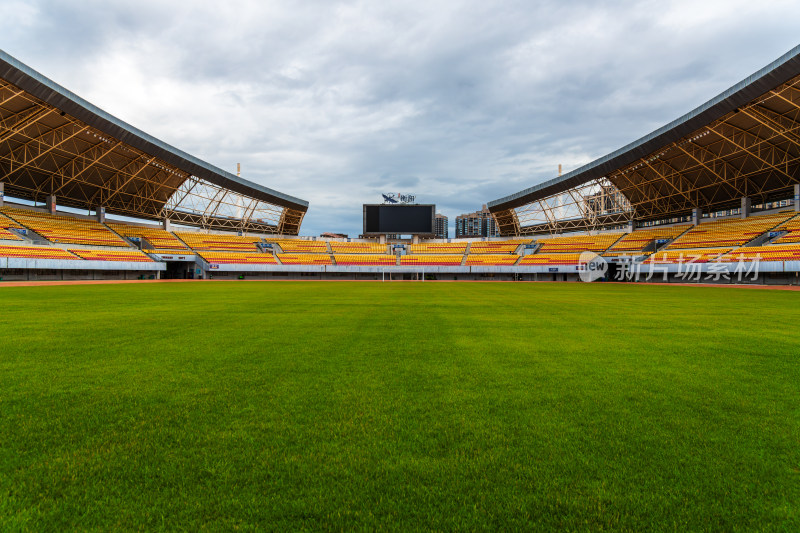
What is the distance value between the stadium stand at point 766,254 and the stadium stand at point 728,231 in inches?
124

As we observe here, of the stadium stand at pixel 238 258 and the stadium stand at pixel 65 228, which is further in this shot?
the stadium stand at pixel 238 258

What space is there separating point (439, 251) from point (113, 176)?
4617 cm

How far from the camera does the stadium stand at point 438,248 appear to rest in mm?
61438

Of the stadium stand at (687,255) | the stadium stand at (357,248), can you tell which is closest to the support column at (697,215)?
the stadium stand at (687,255)

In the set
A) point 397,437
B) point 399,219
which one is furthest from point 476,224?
point 397,437

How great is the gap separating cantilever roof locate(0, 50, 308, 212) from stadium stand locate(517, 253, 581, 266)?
129 ft

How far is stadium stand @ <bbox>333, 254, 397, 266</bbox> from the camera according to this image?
54531 mm

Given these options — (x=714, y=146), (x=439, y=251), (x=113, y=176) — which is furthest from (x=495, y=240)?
(x=113, y=176)

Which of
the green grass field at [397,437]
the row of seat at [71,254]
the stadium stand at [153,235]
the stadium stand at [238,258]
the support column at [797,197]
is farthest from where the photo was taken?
the stadium stand at [238,258]

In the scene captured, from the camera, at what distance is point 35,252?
34.2m

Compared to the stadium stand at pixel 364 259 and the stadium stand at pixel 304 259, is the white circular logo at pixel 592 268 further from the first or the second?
the stadium stand at pixel 304 259

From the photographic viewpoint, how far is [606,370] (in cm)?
467

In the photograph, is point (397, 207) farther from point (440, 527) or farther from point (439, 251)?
point (440, 527)

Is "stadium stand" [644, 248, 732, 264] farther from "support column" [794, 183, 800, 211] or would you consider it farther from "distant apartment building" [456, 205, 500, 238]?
"distant apartment building" [456, 205, 500, 238]
